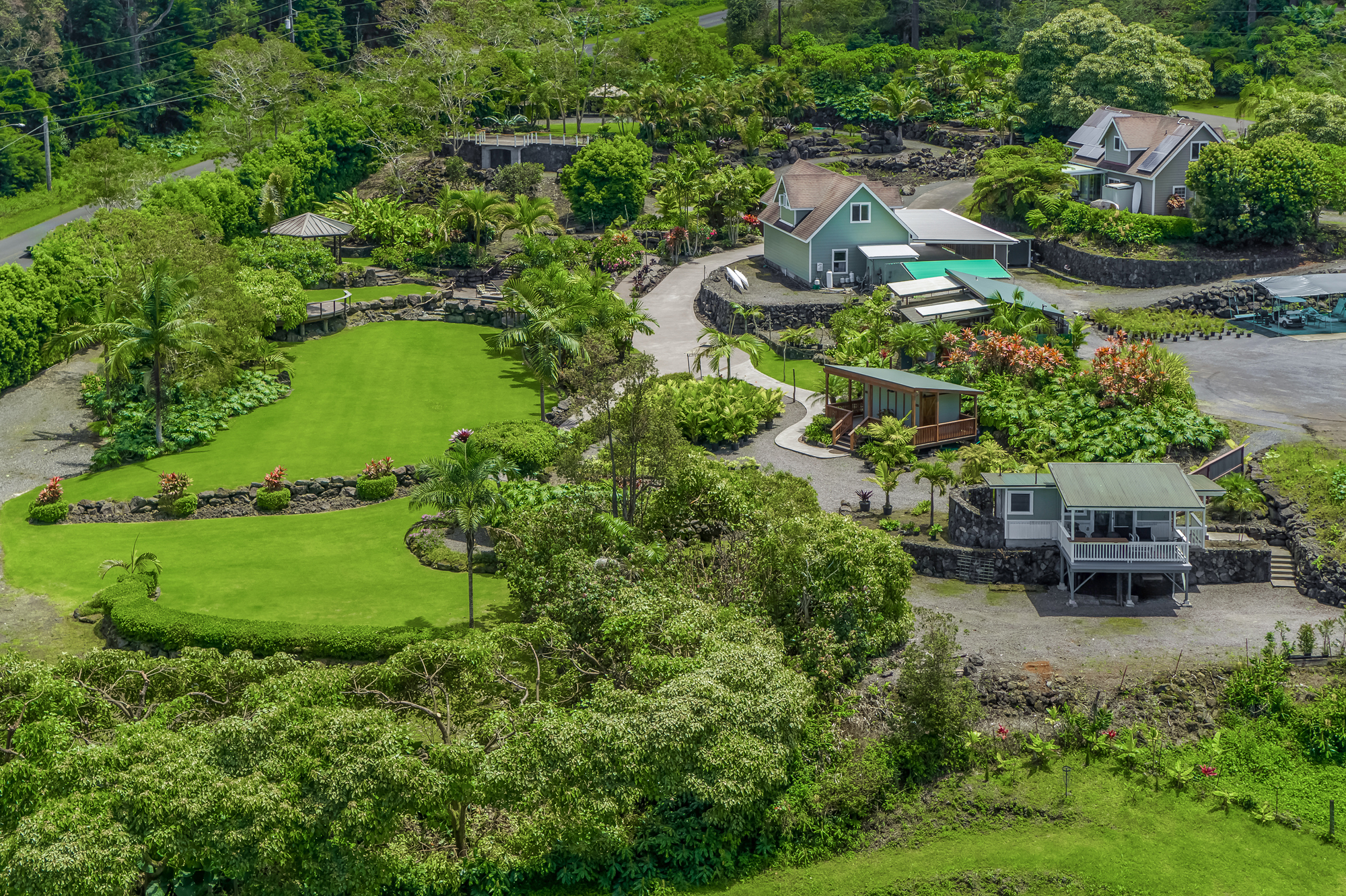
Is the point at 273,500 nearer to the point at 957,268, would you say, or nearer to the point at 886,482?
the point at 886,482

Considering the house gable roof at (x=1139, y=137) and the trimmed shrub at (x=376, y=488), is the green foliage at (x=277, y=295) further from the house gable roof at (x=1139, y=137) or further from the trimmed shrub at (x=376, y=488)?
the house gable roof at (x=1139, y=137)

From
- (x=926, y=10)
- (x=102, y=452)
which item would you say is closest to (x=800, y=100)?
(x=926, y=10)

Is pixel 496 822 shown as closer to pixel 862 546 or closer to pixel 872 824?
pixel 872 824

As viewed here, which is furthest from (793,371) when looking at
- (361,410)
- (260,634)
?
(260,634)

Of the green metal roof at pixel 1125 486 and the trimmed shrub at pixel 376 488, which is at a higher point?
the green metal roof at pixel 1125 486

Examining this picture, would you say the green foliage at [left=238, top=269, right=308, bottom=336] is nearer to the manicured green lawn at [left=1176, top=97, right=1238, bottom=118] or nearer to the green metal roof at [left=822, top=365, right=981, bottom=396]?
the green metal roof at [left=822, top=365, right=981, bottom=396]

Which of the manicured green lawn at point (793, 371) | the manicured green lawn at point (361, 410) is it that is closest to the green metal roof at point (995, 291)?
the manicured green lawn at point (793, 371)

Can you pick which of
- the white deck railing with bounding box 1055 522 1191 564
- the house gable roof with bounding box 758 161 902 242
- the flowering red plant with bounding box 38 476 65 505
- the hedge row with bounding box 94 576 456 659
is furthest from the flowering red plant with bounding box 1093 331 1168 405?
the flowering red plant with bounding box 38 476 65 505
